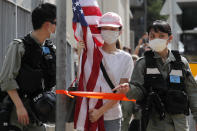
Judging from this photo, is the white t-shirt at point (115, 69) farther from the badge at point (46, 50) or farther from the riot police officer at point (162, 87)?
the badge at point (46, 50)

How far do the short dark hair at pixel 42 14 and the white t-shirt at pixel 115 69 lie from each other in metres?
0.77

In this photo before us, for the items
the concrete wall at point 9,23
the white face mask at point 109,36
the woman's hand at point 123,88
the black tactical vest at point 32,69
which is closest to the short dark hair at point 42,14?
the black tactical vest at point 32,69

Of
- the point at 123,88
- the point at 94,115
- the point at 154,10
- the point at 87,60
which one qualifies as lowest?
the point at 94,115

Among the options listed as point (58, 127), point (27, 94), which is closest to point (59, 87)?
point (58, 127)

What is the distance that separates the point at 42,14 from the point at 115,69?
0.99m

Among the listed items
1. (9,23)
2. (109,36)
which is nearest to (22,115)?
(109,36)

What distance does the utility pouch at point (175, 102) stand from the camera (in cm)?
432

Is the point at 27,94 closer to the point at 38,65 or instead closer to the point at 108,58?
the point at 38,65

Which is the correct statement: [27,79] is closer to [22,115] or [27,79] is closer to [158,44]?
[22,115]

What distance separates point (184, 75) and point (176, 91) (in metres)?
0.23

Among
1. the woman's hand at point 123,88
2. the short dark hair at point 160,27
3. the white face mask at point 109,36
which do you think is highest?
the short dark hair at point 160,27

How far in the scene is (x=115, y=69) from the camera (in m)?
4.68

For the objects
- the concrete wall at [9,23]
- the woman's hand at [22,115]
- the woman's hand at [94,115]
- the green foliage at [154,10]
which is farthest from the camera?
the green foliage at [154,10]

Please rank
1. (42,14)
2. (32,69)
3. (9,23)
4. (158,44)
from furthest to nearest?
(9,23)
(158,44)
(42,14)
(32,69)
